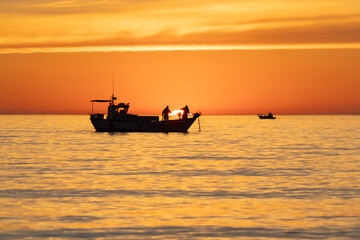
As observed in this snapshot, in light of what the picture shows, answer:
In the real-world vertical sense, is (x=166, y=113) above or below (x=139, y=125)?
above

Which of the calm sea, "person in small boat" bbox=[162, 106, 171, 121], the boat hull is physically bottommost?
the calm sea

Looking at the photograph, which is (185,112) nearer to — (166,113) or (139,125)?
(166,113)

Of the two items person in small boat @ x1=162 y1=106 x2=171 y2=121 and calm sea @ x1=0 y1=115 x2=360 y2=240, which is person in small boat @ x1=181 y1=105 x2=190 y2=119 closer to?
person in small boat @ x1=162 y1=106 x2=171 y2=121

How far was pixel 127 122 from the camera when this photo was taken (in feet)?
280

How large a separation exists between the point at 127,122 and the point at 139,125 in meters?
2.94

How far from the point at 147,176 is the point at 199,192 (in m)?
7.22

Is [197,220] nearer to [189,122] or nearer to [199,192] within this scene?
[199,192]

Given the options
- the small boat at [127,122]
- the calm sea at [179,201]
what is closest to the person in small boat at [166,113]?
the small boat at [127,122]

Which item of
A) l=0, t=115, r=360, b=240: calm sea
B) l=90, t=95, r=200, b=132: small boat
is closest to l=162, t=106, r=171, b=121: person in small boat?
l=90, t=95, r=200, b=132: small boat

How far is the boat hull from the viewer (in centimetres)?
8556

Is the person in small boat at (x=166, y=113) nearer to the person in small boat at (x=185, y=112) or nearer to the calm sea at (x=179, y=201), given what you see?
the person in small boat at (x=185, y=112)

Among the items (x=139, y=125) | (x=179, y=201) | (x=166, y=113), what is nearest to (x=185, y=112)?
(x=166, y=113)

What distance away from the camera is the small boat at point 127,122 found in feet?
279

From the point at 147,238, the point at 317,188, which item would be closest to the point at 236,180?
the point at 317,188
